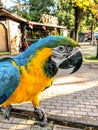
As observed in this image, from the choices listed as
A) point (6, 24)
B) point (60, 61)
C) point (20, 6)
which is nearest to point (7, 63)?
point (60, 61)

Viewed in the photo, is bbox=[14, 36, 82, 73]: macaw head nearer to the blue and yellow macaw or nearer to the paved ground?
the blue and yellow macaw

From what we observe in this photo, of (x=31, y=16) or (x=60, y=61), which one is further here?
(x=31, y=16)

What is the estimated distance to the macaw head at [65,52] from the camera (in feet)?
5.26

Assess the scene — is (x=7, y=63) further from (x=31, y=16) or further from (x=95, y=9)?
(x=31, y=16)

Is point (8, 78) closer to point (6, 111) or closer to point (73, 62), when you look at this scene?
point (6, 111)

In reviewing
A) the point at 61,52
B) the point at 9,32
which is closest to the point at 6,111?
the point at 61,52

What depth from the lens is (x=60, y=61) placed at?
1.64 meters

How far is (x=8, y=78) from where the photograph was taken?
5.77ft

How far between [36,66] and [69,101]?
4309 mm

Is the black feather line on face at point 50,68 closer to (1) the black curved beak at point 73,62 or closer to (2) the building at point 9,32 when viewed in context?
(1) the black curved beak at point 73,62

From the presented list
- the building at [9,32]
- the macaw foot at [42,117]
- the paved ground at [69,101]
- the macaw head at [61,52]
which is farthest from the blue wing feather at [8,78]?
the building at [9,32]

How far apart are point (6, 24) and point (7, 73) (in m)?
15.7

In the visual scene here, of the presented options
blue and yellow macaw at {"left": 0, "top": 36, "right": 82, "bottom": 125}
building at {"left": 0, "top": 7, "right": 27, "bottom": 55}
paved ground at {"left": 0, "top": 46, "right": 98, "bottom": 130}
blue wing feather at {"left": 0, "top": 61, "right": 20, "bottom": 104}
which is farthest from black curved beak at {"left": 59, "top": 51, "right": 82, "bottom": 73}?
building at {"left": 0, "top": 7, "right": 27, "bottom": 55}

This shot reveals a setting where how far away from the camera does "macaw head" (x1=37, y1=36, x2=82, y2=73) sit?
160cm
